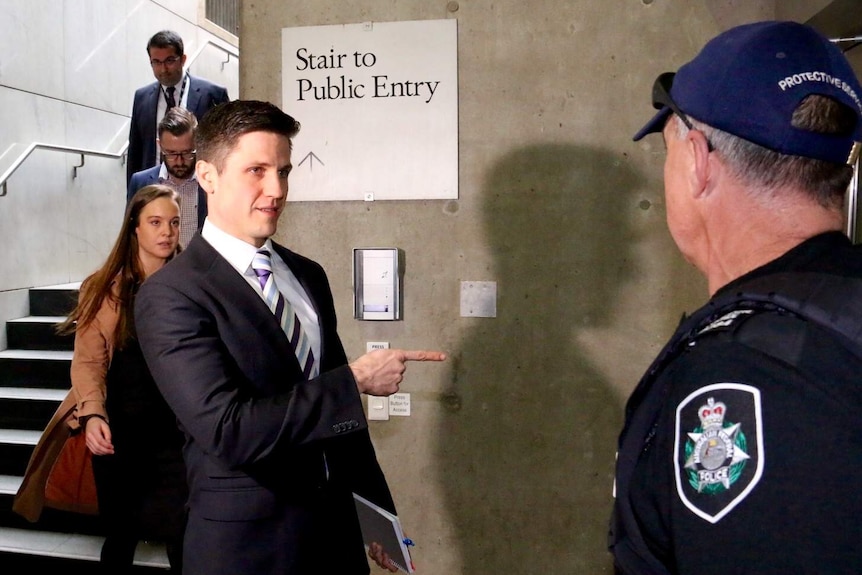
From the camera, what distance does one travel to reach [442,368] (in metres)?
2.58

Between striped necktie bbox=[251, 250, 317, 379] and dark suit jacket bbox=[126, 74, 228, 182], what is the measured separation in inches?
114

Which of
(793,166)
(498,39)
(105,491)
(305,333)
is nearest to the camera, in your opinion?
(793,166)

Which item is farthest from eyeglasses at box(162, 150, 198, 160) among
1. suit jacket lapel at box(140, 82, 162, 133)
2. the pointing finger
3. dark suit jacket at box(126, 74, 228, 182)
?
the pointing finger

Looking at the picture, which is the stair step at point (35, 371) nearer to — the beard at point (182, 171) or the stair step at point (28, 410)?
the stair step at point (28, 410)

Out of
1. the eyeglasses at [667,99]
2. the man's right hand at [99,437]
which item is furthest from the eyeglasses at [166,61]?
the eyeglasses at [667,99]

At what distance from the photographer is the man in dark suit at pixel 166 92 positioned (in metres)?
4.29

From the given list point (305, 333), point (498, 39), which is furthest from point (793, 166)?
point (498, 39)

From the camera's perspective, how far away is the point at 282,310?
5.04ft

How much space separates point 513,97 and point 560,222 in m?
0.49

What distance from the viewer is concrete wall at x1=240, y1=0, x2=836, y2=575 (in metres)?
2.42

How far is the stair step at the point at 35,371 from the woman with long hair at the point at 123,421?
1657 millimetres

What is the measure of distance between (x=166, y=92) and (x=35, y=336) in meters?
1.85

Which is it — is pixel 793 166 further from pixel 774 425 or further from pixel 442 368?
pixel 442 368

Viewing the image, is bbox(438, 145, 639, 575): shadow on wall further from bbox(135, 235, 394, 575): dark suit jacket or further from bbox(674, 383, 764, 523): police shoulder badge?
bbox(674, 383, 764, 523): police shoulder badge
